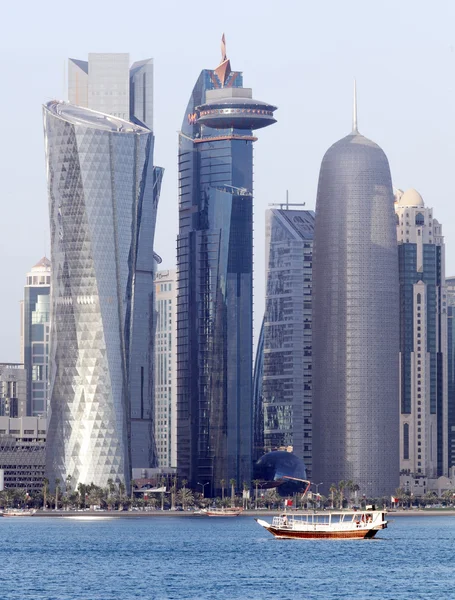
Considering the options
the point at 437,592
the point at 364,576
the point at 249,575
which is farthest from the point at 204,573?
the point at 437,592

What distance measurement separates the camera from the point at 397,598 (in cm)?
16925

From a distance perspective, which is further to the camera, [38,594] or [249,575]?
[249,575]

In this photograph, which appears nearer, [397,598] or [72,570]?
[397,598]

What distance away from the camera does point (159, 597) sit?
16838 centimetres

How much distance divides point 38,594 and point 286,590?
2380 cm

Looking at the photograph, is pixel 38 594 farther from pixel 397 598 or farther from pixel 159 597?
pixel 397 598

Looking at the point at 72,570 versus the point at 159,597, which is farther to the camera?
the point at 72,570

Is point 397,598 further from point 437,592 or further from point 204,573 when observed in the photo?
point 204,573

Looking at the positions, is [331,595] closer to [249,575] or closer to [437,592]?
[437,592]

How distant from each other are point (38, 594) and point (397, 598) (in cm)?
3362

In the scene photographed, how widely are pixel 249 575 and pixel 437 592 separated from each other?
2504cm

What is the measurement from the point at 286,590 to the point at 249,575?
17858mm

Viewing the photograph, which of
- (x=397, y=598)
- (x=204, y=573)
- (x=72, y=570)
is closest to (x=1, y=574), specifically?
(x=72, y=570)

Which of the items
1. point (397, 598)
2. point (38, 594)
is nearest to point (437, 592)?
point (397, 598)
